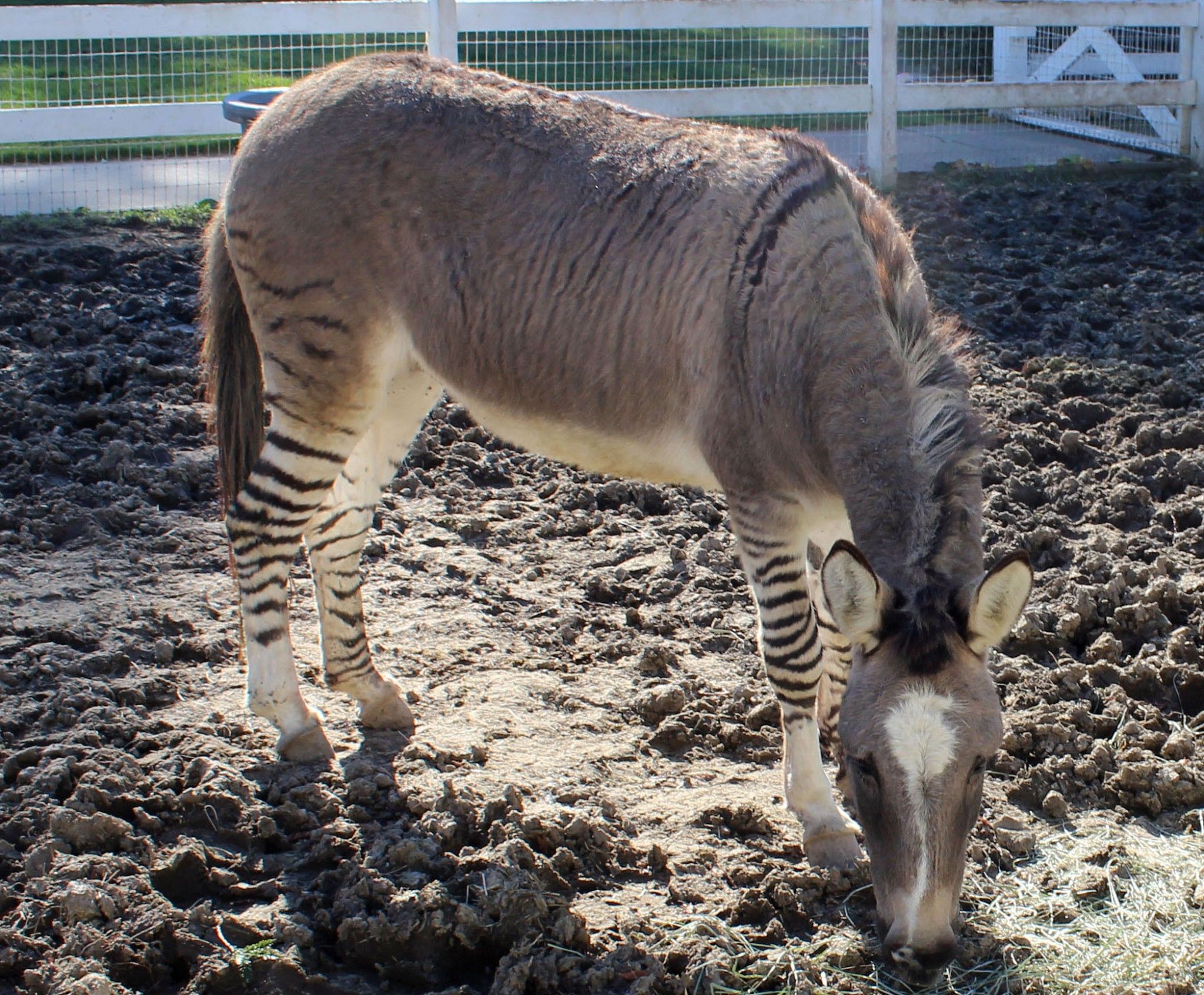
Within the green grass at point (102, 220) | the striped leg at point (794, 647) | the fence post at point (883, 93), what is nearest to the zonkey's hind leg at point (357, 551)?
the striped leg at point (794, 647)

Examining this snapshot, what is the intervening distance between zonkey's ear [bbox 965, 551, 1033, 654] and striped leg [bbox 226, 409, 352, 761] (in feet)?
8.11

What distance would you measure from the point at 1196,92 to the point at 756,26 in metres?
4.78

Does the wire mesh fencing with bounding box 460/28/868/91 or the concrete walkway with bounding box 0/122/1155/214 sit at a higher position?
the wire mesh fencing with bounding box 460/28/868/91

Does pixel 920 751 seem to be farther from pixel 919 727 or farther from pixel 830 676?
pixel 830 676

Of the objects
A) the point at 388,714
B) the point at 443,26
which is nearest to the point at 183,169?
the point at 443,26

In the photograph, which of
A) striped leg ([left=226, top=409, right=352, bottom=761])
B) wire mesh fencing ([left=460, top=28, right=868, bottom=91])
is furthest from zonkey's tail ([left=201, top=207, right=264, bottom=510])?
wire mesh fencing ([left=460, top=28, right=868, bottom=91])

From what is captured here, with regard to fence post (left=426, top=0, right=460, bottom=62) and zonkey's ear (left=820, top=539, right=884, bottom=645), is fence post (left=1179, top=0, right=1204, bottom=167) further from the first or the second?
zonkey's ear (left=820, top=539, right=884, bottom=645)

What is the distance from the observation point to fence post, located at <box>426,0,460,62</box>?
37.6ft

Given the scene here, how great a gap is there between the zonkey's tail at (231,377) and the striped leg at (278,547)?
Result: 1.07 feet

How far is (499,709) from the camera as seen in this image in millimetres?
4941

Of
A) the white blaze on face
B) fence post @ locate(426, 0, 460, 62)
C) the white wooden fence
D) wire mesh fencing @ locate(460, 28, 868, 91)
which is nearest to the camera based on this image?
the white blaze on face

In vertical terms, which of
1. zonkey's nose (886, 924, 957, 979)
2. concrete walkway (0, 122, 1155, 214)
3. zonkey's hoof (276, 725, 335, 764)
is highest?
concrete walkway (0, 122, 1155, 214)

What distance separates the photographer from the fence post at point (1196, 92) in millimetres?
13016

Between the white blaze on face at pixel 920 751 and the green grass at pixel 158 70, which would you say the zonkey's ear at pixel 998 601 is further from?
the green grass at pixel 158 70
